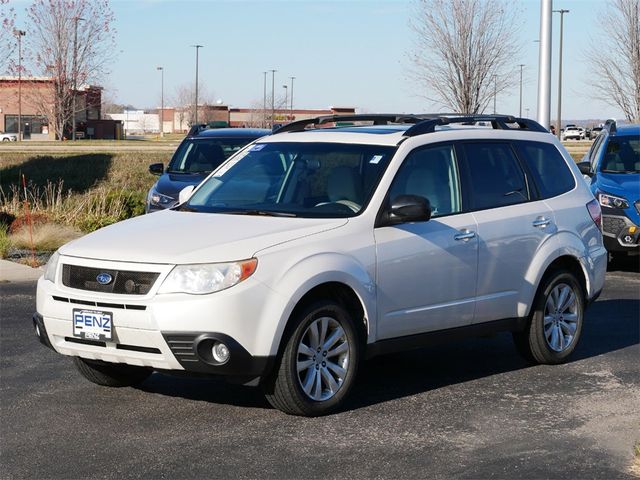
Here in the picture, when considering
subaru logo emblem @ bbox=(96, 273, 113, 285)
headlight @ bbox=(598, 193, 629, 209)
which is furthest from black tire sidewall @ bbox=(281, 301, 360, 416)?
headlight @ bbox=(598, 193, 629, 209)

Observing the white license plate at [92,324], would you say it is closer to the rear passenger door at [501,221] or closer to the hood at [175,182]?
the rear passenger door at [501,221]

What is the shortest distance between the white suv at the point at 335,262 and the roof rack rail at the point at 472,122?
2cm

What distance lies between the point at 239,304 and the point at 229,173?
2.08 metres

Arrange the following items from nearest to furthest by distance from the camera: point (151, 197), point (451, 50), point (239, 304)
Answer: point (239, 304), point (151, 197), point (451, 50)

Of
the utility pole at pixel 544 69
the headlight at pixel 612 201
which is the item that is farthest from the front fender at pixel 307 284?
the utility pole at pixel 544 69

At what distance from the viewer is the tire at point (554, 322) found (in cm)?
875

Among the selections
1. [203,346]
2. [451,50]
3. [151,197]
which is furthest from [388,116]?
[451,50]

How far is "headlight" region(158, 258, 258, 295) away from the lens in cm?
662

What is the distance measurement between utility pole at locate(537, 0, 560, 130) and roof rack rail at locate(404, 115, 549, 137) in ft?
32.0

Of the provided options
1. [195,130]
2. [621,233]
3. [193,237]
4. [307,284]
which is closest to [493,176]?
[307,284]

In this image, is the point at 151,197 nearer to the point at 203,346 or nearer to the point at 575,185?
the point at 575,185

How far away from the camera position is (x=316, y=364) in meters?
7.05

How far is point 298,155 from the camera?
8.20m

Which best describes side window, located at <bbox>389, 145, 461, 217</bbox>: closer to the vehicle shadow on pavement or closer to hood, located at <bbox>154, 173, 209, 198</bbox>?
the vehicle shadow on pavement
